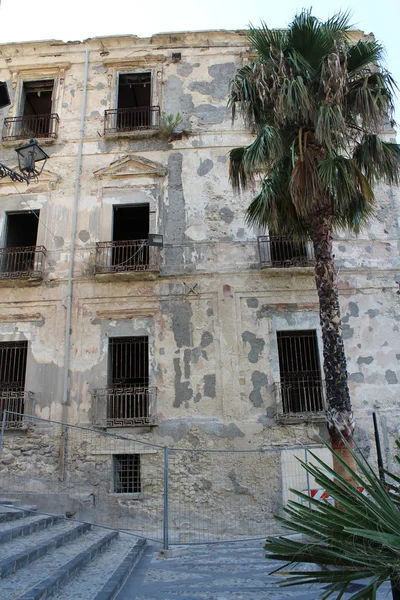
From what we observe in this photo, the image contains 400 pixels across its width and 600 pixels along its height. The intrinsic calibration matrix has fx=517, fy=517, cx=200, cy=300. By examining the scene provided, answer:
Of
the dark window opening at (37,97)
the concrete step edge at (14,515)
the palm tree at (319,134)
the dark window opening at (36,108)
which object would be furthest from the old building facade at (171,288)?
the concrete step edge at (14,515)

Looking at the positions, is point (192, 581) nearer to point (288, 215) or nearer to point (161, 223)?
point (288, 215)

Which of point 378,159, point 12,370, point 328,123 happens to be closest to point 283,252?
point 378,159

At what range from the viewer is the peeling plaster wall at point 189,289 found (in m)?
12.6

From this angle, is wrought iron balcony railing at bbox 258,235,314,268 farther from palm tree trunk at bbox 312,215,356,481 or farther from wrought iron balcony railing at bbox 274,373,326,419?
palm tree trunk at bbox 312,215,356,481

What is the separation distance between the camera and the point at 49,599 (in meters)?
4.85

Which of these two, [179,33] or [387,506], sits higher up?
[179,33]

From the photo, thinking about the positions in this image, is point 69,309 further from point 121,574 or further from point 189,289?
point 121,574

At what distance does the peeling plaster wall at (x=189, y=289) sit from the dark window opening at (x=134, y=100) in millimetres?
507

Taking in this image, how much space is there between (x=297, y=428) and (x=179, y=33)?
12342mm

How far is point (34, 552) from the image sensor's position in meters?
5.98

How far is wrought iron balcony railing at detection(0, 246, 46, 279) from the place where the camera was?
44.6 feet

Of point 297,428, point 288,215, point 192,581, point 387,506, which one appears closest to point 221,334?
point 297,428

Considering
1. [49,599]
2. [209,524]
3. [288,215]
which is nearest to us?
[49,599]

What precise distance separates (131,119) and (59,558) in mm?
13047
